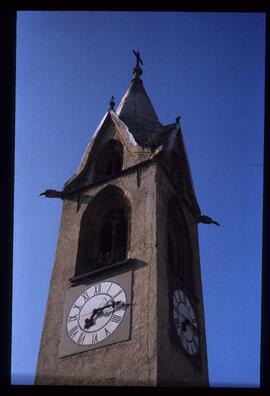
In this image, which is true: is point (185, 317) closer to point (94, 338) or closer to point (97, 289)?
point (97, 289)

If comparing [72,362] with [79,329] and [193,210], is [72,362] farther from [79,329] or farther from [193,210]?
[193,210]

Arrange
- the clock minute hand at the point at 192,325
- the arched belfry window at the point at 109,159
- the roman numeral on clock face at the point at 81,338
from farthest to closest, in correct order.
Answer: the arched belfry window at the point at 109,159, the clock minute hand at the point at 192,325, the roman numeral on clock face at the point at 81,338

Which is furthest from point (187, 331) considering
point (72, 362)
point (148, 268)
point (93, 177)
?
point (93, 177)

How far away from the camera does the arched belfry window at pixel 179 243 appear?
19.1 metres

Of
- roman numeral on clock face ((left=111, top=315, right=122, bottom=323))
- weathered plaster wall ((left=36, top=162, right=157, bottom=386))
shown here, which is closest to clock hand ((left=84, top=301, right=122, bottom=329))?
roman numeral on clock face ((left=111, top=315, right=122, bottom=323))

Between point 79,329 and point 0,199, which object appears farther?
point 79,329

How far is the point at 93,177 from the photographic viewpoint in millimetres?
21375

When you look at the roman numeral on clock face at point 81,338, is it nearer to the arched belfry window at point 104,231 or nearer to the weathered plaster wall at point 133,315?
the weathered plaster wall at point 133,315

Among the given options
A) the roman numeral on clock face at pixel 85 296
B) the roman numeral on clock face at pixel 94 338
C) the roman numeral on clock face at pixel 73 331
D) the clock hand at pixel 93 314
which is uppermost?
the roman numeral on clock face at pixel 85 296

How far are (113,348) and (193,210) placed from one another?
26.1ft

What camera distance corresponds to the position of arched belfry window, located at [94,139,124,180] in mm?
21453

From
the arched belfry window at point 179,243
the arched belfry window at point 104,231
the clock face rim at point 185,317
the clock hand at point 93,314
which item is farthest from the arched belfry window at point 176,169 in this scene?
the clock hand at point 93,314

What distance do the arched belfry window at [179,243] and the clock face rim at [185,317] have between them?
3.82 feet

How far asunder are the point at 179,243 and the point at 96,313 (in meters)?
4.81
